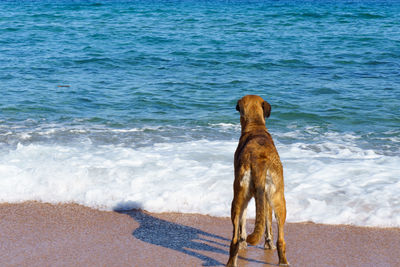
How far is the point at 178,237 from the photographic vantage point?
522 centimetres

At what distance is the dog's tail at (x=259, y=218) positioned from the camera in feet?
13.4

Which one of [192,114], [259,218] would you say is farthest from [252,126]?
[192,114]

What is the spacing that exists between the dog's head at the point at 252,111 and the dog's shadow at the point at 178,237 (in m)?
1.22

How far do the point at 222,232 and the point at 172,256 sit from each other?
0.75 meters

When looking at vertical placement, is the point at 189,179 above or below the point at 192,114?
above

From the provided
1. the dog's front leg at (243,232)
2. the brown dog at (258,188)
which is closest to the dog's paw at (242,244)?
the dog's front leg at (243,232)

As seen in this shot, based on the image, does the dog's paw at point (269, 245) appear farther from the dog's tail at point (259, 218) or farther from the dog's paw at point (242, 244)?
the dog's tail at point (259, 218)

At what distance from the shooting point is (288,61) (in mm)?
16516

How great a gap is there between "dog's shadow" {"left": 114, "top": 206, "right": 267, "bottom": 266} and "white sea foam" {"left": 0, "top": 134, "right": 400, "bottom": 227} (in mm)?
410

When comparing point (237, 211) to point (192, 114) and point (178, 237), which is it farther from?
point (192, 114)

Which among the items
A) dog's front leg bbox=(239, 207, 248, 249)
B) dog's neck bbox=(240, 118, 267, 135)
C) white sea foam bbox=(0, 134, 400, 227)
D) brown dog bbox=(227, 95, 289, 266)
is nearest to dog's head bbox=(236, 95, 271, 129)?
dog's neck bbox=(240, 118, 267, 135)

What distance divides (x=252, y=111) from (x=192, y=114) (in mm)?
5852

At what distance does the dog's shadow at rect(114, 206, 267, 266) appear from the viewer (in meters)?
4.90

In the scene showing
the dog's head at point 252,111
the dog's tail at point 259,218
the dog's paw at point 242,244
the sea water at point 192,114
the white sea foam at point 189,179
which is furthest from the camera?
the sea water at point 192,114
